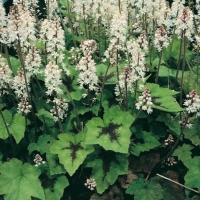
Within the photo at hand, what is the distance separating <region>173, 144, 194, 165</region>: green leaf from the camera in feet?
12.3

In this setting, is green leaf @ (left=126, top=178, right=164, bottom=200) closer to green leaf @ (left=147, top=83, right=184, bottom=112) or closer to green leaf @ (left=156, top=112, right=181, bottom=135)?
green leaf @ (left=156, top=112, right=181, bottom=135)

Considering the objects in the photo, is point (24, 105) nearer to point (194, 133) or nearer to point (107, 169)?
point (107, 169)

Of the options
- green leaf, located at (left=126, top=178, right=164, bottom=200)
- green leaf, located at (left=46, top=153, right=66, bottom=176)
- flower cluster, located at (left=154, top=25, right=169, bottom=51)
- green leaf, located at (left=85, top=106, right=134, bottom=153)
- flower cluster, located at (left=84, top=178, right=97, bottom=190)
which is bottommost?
green leaf, located at (left=126, top=178, right=164, bottom=200)

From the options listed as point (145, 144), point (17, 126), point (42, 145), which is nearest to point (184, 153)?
point (145, 144)

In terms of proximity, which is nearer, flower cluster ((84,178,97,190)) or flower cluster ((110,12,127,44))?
flower cluster ((110,12,127,44))

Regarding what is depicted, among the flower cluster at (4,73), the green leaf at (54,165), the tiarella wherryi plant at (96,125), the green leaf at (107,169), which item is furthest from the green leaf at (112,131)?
the flower cluster at (4,73)

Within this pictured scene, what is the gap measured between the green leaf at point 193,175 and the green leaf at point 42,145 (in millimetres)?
1456

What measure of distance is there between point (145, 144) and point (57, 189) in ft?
3.42

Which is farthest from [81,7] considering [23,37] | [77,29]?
[23,37]

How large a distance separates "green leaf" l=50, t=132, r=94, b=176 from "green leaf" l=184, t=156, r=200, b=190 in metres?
1.02

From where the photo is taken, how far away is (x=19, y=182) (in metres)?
3.38

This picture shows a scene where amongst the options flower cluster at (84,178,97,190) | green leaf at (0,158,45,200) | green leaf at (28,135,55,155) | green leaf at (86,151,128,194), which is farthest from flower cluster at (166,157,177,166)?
green leaf at (0,158,45,200)

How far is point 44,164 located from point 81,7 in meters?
2.05

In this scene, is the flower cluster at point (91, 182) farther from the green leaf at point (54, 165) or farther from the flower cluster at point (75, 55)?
the flower cluster at point (75, 55)
